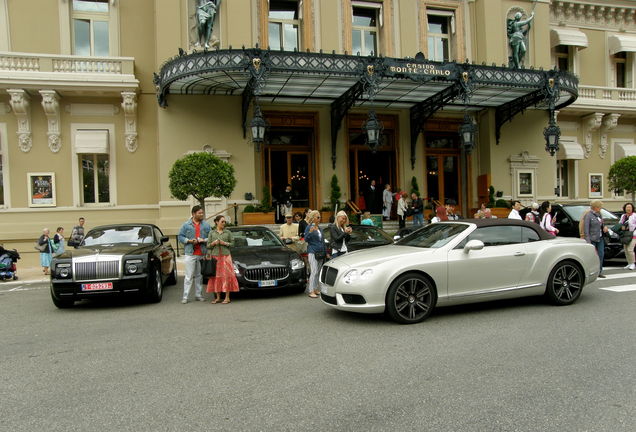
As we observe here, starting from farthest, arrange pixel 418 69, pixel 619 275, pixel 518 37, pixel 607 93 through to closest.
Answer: pixel 607 93 < pixel 518 37 < pixel 418 69 < pixel 619 275

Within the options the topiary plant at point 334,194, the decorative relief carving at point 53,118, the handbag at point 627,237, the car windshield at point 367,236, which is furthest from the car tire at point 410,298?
the decorative relief carving at point 53,118

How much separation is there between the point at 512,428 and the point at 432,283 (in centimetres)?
333

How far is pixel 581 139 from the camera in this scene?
886 inches

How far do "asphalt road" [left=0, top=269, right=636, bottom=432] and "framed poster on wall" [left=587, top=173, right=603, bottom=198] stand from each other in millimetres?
17355

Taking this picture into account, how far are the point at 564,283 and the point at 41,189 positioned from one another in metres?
17.0

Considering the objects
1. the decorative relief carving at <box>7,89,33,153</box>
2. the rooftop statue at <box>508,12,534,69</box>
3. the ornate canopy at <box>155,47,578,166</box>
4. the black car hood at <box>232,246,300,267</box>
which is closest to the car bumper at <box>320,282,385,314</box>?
the black car hood at <box>232,246,300,267</box>

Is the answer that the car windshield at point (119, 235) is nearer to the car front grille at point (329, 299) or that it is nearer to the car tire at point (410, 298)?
the car front grille at point (329, 299)

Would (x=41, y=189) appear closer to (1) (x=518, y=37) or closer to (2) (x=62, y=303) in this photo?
(2) (x=62, y=303)

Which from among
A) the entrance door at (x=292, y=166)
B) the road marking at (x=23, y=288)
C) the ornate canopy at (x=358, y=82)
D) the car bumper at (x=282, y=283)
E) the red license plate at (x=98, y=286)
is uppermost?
the ornate canopy at (x=358, y=82)

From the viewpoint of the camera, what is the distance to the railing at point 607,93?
72.2ft

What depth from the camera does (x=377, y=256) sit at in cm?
678

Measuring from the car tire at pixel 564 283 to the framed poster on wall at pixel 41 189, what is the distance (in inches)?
647

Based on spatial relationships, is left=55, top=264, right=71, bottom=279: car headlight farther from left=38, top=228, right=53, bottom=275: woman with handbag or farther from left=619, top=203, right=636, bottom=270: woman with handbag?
left=619, top=203, right=636, bottom=270: woman with handbag

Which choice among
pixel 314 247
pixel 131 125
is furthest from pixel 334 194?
pixel 314 247
